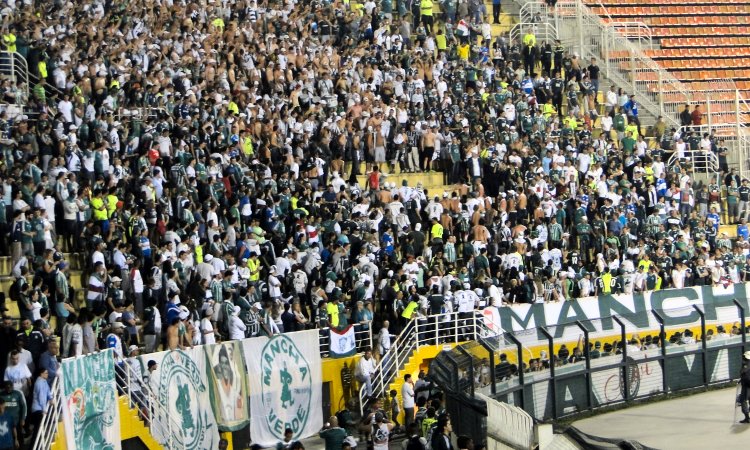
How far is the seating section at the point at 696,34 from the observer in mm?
50531

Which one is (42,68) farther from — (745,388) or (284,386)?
(745,388)

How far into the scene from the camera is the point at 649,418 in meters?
26.6

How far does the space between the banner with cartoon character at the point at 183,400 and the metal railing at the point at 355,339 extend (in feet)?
13.7

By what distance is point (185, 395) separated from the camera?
83.2ft


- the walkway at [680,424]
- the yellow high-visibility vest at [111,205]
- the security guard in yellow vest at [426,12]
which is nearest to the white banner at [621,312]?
the walkway at [680,424]

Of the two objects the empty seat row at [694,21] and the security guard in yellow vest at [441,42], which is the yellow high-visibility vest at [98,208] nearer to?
the security guard in yellow vest at [441,42]

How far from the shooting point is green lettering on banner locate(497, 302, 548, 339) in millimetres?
Answer: 32688

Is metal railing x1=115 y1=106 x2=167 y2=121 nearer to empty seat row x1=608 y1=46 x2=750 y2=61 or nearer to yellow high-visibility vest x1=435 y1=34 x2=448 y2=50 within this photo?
yellow high-visibility vest x1=435 y1=34 x2=448 y2=50

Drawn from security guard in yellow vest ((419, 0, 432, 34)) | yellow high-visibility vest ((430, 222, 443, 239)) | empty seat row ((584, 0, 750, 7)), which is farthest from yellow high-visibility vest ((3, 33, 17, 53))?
empty seat row ((584, 0, 750, 7))

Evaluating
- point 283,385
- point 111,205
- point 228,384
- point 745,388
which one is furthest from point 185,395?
point 745,388

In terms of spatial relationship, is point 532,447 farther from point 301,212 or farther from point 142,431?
point 301,212

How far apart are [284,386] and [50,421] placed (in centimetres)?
651

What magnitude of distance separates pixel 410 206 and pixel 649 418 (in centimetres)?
1024

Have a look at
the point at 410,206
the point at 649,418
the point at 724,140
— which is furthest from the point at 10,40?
the point at 724,140
